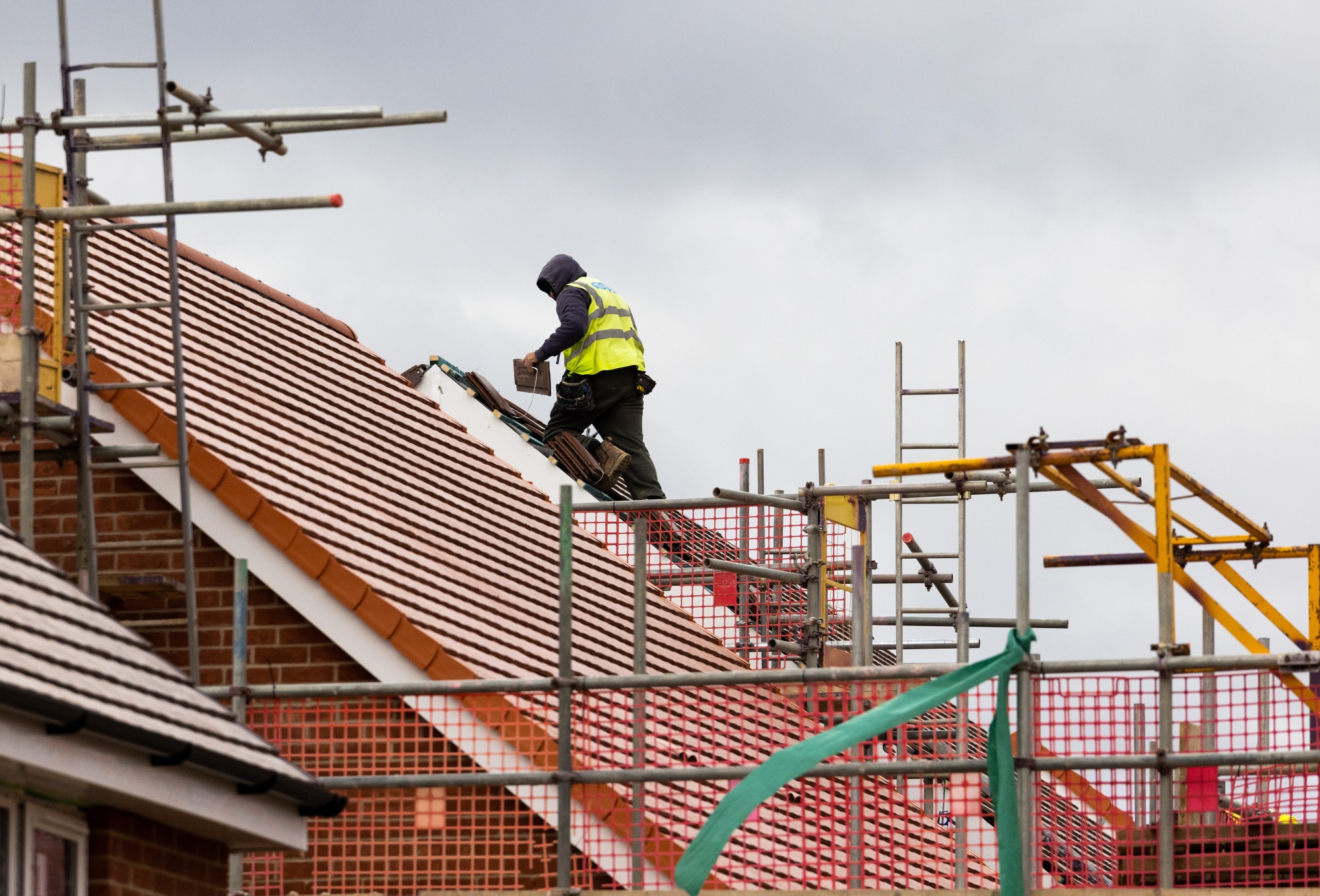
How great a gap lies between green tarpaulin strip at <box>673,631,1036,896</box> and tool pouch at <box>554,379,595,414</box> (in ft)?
27.4

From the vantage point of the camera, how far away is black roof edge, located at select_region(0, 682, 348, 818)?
707 centimetres

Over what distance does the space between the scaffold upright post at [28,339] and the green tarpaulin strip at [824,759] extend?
11.3 feet

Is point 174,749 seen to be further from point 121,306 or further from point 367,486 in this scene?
point 367,486

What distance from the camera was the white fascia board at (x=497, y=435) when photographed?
17859 mm

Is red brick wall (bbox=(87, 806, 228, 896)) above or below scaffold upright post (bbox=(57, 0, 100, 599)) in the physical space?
below

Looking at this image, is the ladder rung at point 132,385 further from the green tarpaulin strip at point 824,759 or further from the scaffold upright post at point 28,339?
the green tarpaulin strip at point 824,759

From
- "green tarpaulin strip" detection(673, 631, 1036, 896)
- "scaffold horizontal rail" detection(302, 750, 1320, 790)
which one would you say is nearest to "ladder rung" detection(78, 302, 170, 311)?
"scaffold horizontal rail" detection(302, 750, 1320, 790)

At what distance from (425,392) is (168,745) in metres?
12.3

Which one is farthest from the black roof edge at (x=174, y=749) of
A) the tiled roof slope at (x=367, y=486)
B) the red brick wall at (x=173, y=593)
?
the red brick wall at (x=173, y=593)

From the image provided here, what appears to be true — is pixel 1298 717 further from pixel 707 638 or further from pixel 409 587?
pixel 707 638

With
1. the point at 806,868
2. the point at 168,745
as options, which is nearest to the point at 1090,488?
the point at 806,868

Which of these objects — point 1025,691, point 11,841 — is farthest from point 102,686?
point 1025,691

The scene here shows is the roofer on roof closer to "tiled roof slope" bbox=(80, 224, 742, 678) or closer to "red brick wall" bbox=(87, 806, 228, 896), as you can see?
"tiled roof slope" bbox=(80, 224, 742, 678)

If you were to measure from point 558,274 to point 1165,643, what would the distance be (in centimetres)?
863
